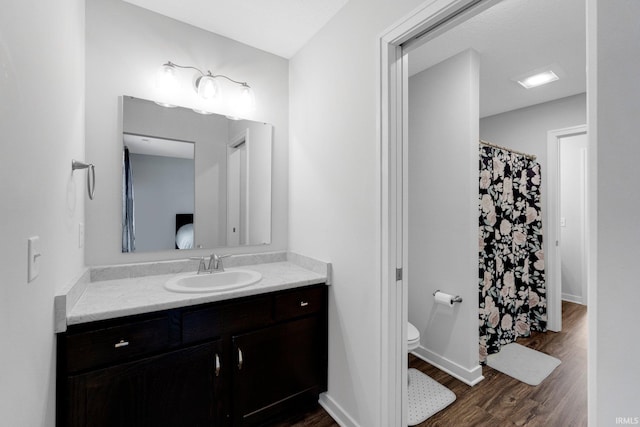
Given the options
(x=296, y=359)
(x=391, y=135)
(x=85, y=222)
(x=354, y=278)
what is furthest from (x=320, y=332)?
(x=85, y=222)

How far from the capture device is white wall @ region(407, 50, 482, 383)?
210 cm

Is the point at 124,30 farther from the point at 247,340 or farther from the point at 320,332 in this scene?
the point at 320,332

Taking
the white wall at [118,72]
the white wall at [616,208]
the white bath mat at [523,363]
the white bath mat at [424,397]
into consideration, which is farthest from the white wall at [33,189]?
the white bath mat at [523,363]

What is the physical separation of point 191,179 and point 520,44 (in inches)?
98.7

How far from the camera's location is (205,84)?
188cm

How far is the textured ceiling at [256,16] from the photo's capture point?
1.68m

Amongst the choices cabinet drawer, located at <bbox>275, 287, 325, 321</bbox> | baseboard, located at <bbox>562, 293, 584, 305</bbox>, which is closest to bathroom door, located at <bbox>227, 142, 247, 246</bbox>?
cabinet drawer, located at <bbox>275, 287, 325, 321</bbox>

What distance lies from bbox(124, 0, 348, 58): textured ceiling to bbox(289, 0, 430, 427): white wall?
3.2 inches

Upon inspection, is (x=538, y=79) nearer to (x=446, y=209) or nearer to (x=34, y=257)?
(x=446, y=209)

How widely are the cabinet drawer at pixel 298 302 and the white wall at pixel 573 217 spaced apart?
400 cm

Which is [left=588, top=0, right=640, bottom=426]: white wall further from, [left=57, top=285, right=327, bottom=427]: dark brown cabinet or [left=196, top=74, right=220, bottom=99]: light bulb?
[left=196, top=74, right=220, bottom=99]: light bulb

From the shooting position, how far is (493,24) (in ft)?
6.09

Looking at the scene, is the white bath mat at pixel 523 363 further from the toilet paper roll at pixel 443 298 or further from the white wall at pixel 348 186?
the white wall at pixel 348 186

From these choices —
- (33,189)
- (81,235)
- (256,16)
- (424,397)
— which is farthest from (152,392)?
(256,16)
